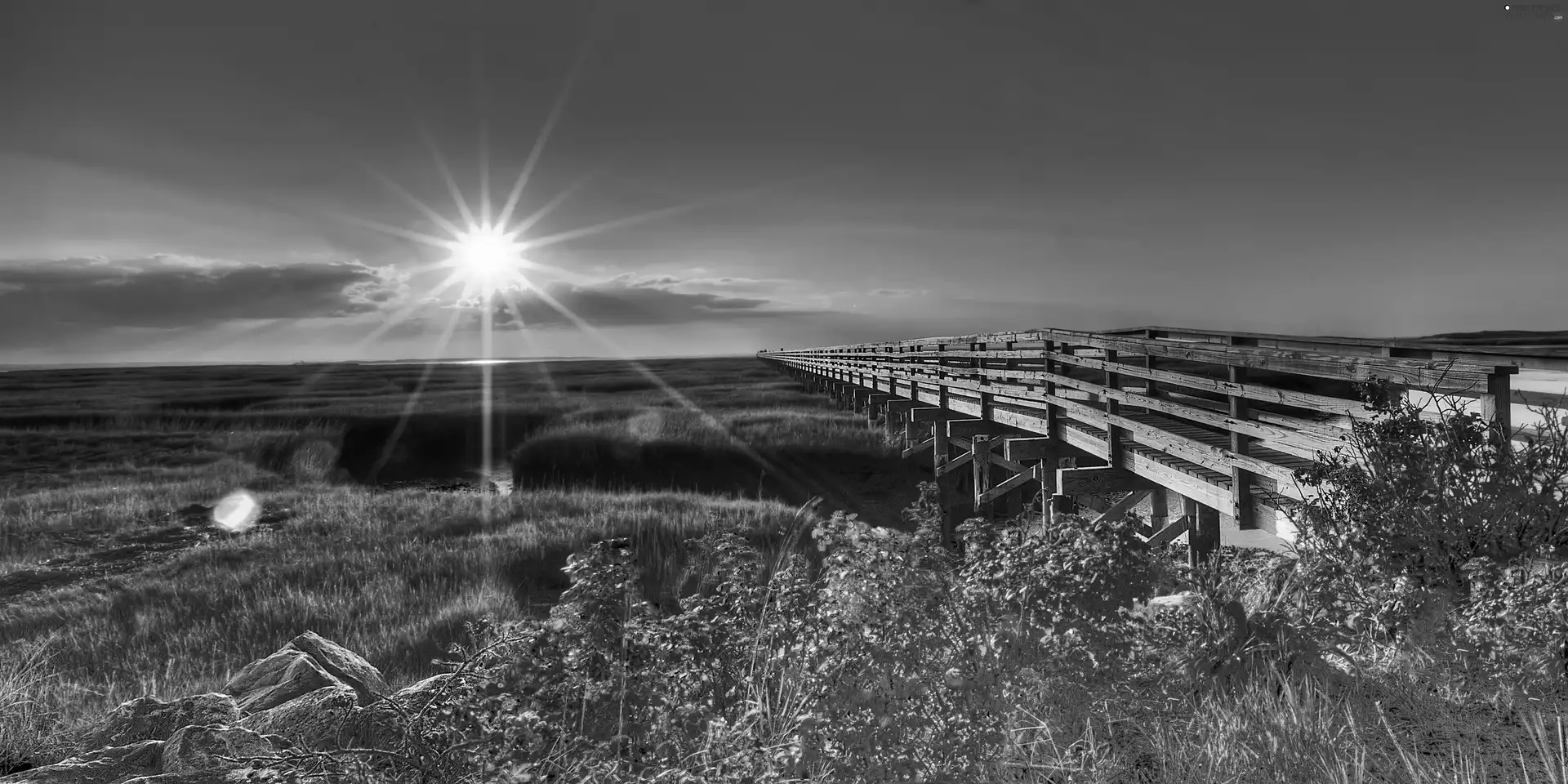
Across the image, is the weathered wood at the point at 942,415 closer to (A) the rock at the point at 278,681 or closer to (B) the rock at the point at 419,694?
(B) the rock at the point at 419,694

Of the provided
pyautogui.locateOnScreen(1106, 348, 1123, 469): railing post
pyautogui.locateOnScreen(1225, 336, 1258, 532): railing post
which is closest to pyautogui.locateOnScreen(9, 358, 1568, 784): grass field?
pyautogui.locateOnScreen(1225, 336, 1258, 532): railing post

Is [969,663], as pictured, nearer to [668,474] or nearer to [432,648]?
[432,648]

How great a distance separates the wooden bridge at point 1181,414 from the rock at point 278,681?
294 inches

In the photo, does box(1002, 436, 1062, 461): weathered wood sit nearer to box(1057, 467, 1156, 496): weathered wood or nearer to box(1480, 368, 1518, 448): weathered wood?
box(1057, 467, 1156, 496): weathered wood

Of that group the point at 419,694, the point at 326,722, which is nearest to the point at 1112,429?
the point at 419,694

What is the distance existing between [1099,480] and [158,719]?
924 cm

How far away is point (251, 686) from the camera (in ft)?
17.3

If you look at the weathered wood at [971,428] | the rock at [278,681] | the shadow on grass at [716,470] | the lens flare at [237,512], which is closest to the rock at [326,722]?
the rock at [278,681]

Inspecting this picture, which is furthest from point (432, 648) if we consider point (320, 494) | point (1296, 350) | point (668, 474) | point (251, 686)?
point (668, 474)

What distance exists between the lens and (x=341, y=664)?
548 centimetres

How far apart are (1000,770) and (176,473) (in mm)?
22667

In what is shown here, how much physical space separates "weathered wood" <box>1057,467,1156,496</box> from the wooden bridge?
1cm

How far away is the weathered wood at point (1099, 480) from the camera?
30.8ft

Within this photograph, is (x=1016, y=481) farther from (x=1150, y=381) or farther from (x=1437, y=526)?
(x=1437, y=526)
